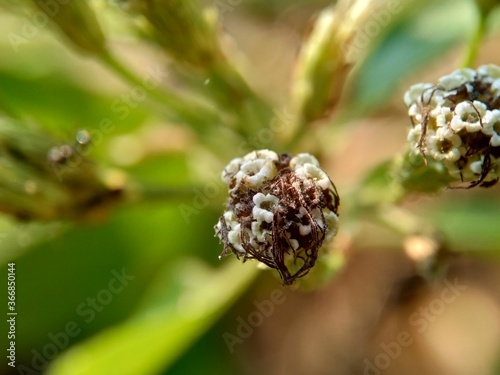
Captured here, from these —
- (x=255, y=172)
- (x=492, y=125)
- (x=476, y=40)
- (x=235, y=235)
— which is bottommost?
(x=492, y=125)

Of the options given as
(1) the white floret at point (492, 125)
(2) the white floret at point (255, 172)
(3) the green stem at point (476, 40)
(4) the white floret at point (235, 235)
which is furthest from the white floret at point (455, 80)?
(4) the white floret at point (235, 235)

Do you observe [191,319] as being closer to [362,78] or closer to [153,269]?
[153,269]

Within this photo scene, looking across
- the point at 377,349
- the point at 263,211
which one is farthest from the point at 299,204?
the point at 377,349

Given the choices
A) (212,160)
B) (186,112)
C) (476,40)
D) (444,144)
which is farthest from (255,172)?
(212,160)

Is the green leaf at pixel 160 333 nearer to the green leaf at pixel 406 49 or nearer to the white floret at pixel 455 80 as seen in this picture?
the green leaf at pixel 406 49

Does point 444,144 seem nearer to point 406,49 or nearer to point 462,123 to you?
point 462,123

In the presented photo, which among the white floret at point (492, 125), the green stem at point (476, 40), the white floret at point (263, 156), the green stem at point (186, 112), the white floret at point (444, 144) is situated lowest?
the white floret at point (492, 125)
